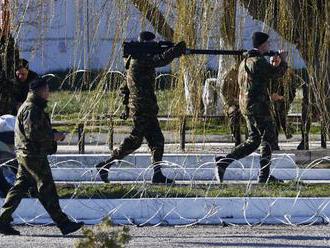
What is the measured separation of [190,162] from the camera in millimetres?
14359

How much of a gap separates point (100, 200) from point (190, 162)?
316cm

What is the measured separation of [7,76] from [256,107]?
3.15 m

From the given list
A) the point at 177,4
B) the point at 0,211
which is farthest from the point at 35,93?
the point at 177,4

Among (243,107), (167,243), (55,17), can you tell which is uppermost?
(55,17)

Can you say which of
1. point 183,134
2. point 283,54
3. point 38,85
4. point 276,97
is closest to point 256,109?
point 283,54

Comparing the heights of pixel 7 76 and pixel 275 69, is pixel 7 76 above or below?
below

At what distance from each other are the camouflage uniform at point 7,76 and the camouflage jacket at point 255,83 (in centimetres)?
261

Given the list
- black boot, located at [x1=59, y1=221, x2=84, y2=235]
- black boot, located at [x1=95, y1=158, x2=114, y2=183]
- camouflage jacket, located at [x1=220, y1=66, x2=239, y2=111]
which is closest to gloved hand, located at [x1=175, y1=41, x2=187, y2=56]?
black boot, located at [x1=95, y1=158, x2=114, y2=183]

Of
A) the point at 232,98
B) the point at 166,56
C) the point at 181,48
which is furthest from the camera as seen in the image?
the point at 232,98

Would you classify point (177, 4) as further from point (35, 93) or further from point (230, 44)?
point (35, 93)

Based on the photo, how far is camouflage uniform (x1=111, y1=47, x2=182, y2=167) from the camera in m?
12.2

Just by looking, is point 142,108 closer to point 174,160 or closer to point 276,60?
point 276,60

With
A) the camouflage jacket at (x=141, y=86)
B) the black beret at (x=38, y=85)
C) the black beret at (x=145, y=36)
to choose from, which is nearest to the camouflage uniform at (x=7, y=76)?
the camouflage jacket at (x=141, y=86)

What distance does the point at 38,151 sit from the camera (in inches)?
402
